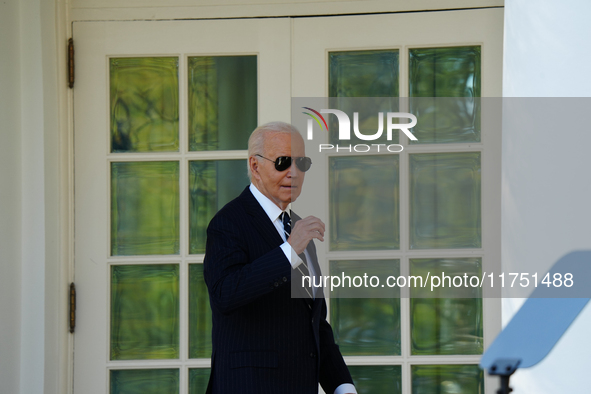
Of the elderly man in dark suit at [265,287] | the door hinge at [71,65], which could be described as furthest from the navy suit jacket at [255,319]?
the door hinge at [71,65]

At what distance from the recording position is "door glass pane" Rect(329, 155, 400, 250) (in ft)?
9.52

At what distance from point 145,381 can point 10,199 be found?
1.03m

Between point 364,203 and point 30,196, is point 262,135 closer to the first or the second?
point 364,203

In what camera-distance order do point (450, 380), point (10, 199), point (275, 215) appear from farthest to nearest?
point (450, 380) < point (10, 199) < point (275, 215)

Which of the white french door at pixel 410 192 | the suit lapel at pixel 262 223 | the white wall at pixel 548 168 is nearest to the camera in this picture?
the suit lapel at pixel 262 223

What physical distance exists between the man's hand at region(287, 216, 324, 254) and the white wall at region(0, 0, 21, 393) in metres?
1.49

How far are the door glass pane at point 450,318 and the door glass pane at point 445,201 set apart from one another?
0.10m

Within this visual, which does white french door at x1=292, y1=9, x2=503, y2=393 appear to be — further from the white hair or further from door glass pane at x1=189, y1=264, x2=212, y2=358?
the white hair

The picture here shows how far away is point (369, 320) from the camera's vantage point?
2.90m

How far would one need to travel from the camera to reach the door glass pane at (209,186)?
2.97 metres

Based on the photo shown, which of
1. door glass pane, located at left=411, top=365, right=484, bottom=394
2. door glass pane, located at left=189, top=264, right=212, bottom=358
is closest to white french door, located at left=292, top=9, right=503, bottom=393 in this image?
door glass pane, located at left=411, top=365, right=484, bottom=394

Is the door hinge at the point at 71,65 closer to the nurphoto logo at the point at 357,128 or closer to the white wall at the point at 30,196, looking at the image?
the white wall at the point at 30,196

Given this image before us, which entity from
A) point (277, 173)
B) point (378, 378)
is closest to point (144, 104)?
point (277, 173)

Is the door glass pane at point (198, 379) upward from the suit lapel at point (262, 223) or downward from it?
downward
